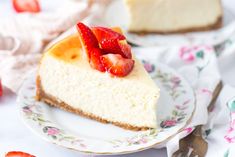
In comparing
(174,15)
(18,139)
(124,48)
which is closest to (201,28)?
(174,15)

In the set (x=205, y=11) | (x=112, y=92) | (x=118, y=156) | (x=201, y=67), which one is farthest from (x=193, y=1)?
(x=118, y=156)

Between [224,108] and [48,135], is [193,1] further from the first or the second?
[48,135]

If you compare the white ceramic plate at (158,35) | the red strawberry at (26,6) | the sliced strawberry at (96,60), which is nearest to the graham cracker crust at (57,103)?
the sliced strawberry at (96,60)

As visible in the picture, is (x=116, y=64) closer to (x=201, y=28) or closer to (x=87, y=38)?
(x=87, y=38)

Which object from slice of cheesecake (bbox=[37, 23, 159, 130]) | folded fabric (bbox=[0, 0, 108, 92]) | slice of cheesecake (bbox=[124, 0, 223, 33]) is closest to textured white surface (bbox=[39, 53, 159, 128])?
slice of cheesecake (bbox=[37, 23, 159, 130])

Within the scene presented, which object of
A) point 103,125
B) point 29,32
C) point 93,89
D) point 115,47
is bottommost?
point 103,125

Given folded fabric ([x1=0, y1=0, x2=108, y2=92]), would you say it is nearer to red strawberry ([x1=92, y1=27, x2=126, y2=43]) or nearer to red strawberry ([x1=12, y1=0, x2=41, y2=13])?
red strawberry ([x1=12, y1=0, x2=41, y2=13])
